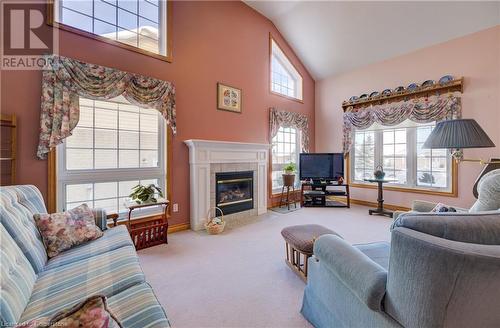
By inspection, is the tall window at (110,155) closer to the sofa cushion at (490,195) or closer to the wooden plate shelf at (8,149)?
the wooden plate shelf at (8,149)

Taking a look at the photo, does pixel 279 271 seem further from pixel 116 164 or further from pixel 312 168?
pixel 312 168

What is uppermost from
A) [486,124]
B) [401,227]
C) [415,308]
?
[486,124]

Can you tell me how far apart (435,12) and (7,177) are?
6055 mm

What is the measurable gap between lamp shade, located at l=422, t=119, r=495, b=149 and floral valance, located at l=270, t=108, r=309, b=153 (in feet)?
9.99

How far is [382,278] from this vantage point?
988 millimetres

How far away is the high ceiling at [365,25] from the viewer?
354 cm

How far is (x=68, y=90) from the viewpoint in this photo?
2480 millimetres

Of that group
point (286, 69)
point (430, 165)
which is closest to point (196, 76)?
point (286, 69)

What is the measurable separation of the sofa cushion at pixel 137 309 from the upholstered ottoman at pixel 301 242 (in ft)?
4.01

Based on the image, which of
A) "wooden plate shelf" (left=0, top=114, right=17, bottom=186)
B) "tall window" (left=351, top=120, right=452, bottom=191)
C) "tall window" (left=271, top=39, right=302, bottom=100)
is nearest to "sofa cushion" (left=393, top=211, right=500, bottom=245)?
"wooden plate shelf" (left=0, top=114, right=17, bottom=186)

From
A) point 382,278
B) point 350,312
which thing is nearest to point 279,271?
point 350,312

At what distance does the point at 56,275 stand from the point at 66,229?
53 centimetres

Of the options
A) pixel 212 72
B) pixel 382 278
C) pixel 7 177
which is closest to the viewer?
pixel 382 278

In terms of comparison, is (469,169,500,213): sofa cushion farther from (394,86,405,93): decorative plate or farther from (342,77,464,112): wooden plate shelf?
(394,86,405,93): decorative plate
